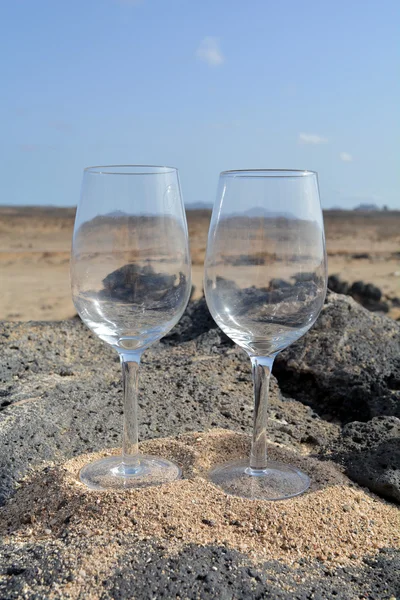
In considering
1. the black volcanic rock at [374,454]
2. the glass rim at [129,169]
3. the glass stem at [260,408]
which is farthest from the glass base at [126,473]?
the glass rim at [129,169]

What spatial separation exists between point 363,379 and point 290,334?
1.22m

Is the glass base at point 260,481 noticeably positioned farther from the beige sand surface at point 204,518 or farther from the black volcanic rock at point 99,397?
the black volcanic rock at point 99,397

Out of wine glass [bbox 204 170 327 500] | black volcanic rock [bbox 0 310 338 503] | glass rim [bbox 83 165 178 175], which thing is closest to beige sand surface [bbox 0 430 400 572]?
wine glass [bbox 204 170 327 500]

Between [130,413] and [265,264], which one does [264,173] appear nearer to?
[265,264]

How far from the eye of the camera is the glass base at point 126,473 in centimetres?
217

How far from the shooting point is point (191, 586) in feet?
5.28

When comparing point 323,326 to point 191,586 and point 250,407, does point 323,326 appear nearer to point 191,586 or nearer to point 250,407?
point 250,407

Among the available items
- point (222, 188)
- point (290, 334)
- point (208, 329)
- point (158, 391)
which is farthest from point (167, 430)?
point (208, 329)

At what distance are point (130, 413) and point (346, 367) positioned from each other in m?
1.44

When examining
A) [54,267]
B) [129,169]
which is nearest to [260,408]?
[129,169]

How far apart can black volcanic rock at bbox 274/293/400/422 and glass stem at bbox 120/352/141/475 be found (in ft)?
4.02

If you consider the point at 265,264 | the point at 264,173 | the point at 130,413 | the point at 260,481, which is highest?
the point at 264,173

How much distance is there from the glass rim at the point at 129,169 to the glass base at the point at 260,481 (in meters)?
0.99

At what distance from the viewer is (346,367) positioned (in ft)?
11.0
